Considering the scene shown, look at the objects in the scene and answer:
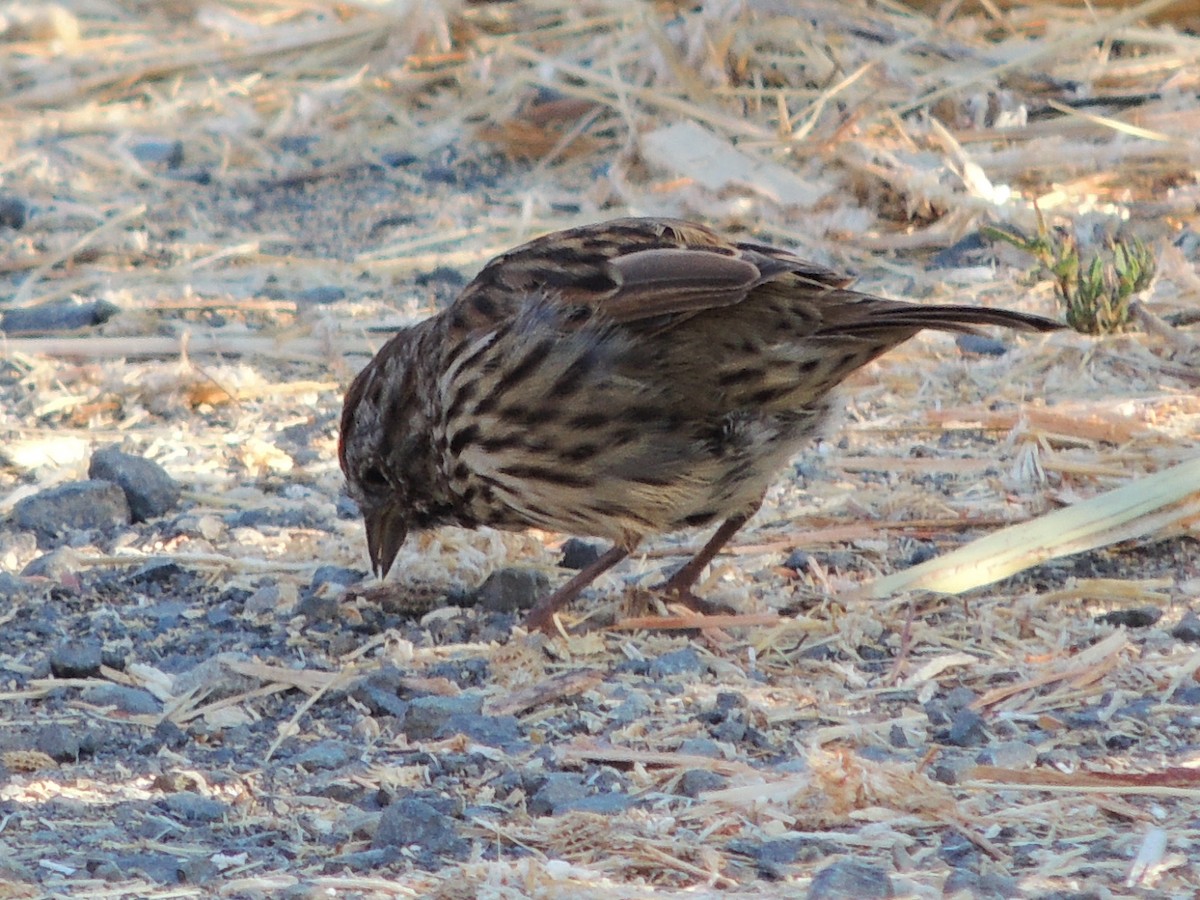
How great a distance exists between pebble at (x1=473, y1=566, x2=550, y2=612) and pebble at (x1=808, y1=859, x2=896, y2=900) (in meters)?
1.81

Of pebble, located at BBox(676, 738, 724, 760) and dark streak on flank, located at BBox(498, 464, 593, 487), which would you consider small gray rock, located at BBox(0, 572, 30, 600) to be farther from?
pebble, located at BBox(676, 738, 724, 760)

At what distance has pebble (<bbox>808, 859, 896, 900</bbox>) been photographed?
3104mm

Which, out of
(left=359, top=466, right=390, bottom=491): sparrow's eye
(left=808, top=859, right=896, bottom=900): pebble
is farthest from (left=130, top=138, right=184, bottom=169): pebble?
(left=808, top=859, right=896, bottom=900): pebble

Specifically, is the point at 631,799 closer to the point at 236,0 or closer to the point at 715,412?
the point at 715,412

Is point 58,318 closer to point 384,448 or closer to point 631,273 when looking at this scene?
point 384,448

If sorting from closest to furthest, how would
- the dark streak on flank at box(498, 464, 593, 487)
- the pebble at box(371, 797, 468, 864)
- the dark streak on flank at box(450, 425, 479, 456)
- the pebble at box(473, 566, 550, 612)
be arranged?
the pebble at box(371, 797, 468, 864) < the dark streak on flank at box(498, 464, 593, 487) < the dark streak on flank at box(450, 425, 479, 456) < the pebble at box(473, 566, 550, 612)

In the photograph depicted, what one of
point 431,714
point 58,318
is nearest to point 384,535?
point 431,714

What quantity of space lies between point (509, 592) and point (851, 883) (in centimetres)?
191

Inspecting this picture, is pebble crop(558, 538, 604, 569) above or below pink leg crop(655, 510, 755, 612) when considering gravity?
below

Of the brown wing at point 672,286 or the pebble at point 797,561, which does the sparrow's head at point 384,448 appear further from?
the pebble at point 797,561

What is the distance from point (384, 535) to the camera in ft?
15.9

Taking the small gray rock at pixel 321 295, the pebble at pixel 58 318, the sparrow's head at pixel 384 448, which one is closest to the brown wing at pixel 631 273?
the sparrow's head at pixel 384 448

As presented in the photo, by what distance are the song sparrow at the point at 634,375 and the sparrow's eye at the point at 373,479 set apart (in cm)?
11

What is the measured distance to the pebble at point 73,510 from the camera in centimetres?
533
